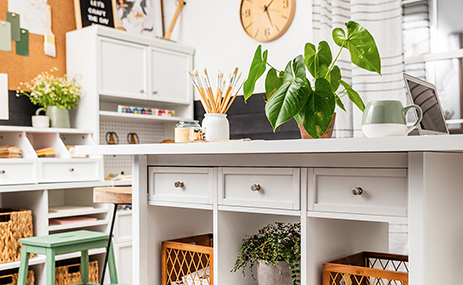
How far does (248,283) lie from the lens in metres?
1.70

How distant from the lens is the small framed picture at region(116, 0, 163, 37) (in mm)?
4133

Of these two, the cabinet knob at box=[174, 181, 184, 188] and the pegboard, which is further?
the pegboard

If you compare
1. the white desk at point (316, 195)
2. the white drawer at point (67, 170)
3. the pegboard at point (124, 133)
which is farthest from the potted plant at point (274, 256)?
the pegboard at point (124, 133)

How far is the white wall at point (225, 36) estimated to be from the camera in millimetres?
3715

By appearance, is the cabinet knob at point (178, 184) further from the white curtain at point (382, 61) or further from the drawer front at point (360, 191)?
the white curtain at point (382, 61)

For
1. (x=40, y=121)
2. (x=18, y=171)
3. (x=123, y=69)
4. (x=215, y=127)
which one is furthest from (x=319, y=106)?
(x=123, y=69)

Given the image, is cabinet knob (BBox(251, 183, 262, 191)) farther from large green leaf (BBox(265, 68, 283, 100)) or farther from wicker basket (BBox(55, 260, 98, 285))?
wicker basket (BBox(55, 260, 98, 285))

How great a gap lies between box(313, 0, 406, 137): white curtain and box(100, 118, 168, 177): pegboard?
1733mm

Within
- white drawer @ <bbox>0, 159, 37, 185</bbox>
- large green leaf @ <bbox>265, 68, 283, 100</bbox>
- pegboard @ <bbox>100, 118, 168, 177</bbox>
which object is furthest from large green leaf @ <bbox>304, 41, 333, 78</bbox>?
pegboard @ <bbox>100, 118, 168, 177</bbox>

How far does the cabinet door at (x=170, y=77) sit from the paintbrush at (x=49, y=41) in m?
0.73

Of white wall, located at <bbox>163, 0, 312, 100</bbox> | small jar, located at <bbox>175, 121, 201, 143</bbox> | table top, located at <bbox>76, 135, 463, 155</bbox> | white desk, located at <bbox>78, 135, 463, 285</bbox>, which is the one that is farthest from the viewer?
white wall, located at <bbox>163, 0, 312, 100</bbox>

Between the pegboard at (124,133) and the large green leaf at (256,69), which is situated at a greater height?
the large green leaf at (256,69)

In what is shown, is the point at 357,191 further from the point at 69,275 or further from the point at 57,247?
the point at 69,275

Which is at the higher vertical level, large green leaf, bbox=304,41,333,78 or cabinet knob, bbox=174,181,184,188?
large green leaf, bbox=304,41,333,78
